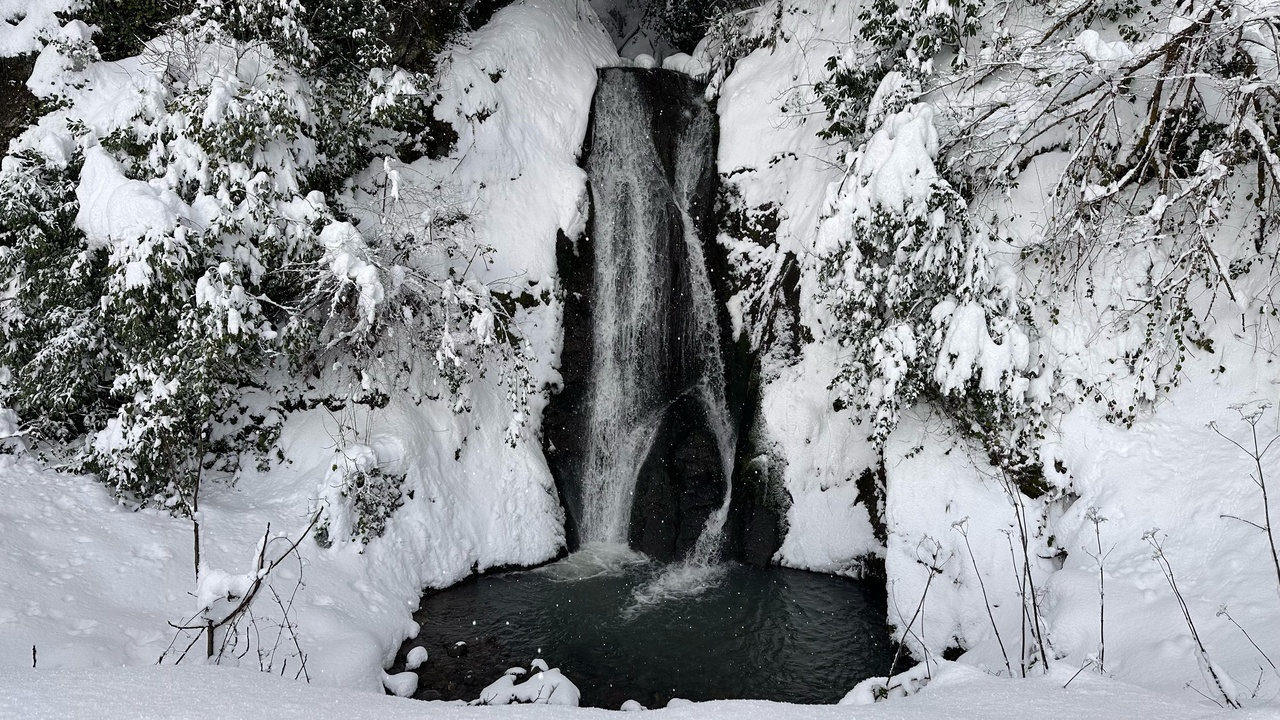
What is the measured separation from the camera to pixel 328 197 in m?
9.81

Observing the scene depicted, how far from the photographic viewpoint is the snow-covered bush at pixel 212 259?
758cm

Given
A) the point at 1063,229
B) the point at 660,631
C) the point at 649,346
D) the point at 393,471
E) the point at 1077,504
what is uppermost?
the point at 1063,229

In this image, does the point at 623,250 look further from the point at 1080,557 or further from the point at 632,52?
the point at 632,52

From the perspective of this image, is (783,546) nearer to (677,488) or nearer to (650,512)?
(677,488)

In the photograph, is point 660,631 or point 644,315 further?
point 644,315

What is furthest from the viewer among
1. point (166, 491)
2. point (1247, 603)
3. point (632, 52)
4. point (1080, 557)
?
point (632, 52)

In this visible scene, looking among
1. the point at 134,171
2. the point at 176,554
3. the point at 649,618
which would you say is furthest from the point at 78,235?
the point at 649,618

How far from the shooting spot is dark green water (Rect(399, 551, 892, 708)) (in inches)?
287

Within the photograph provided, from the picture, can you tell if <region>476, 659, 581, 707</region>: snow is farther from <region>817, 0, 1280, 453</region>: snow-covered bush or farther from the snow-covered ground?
<region>817, 0, 1280, 453</region>: snow-covered bush

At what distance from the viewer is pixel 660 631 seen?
815 cm

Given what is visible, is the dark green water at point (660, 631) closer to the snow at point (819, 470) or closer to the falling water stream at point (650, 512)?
the falling water stream at point (650, 512)

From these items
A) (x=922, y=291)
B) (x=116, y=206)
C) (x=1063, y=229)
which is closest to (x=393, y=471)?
(x=116, y=206)

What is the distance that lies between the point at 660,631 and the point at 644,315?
16.0 feet

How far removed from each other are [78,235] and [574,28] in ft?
30.6
